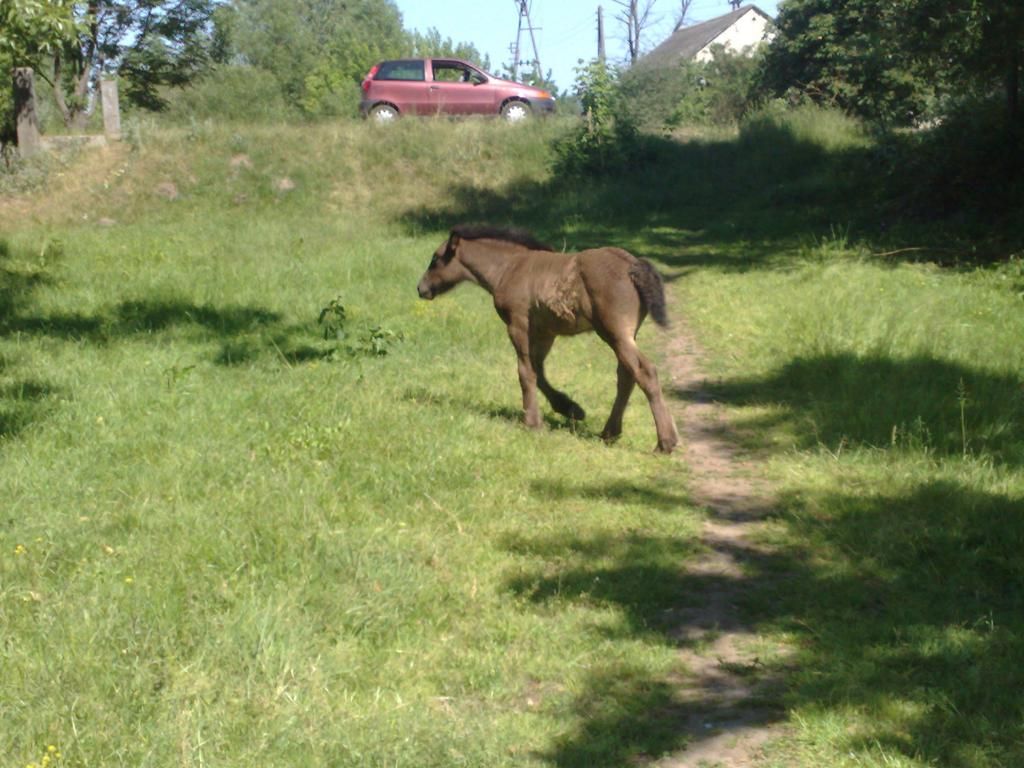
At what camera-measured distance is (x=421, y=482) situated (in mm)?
7562

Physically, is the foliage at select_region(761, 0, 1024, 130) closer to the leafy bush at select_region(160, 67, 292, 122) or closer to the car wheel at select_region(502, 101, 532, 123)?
the car wheel at select_region(502, 101, 532, 123)

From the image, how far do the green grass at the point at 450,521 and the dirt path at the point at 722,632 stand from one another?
0.10m

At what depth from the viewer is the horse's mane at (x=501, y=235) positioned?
9.95 meters

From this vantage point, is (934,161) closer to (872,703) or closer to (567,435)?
(567,435)

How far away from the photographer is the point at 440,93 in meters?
28.4

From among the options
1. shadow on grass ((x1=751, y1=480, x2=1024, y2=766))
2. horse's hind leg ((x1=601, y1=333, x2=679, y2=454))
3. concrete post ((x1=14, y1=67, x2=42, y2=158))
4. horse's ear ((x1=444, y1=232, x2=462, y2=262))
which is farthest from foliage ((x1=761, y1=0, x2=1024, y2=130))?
concrete post ((x1=14, y1=67, x2=42, y2=158))

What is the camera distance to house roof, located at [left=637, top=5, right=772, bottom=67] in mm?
56281

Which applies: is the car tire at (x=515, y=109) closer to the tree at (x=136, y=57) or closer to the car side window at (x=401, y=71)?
the car side window at (x=401, y=71)

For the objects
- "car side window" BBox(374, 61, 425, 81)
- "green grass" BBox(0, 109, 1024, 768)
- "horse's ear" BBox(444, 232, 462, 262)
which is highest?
"car side window" BBox(374, 61, 425, 81)

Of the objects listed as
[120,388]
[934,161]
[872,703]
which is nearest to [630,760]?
[872,703]

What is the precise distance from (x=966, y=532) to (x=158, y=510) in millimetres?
4553

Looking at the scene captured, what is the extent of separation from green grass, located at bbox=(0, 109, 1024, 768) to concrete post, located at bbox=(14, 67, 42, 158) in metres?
7.57

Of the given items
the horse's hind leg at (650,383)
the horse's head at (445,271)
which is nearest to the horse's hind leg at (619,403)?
the horse's hind leg at (650,383)

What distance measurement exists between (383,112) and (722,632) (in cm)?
2395
